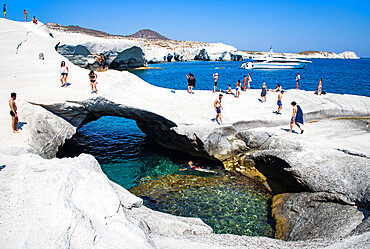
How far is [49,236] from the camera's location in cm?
561

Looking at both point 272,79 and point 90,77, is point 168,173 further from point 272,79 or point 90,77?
point 272,79

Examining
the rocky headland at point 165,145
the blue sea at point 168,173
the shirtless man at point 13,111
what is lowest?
the blue sea at point 168,173

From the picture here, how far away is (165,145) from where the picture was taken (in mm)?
19422

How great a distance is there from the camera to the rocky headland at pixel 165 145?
6.37 meters

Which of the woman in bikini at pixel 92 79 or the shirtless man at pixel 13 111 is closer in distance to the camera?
the shirtless man at pixel 13 111

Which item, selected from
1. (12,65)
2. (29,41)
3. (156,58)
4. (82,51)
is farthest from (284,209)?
(156,58)

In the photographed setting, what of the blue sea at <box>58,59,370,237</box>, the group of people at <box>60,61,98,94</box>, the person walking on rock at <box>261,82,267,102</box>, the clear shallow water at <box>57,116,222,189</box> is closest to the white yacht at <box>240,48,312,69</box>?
the person walking on rock at <box>261,82,267,102</box>

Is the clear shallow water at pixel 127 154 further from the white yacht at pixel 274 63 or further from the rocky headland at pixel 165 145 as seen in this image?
the white yacht at pixel 274 63

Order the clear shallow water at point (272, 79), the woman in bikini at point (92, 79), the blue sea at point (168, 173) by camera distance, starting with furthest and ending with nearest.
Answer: the clear shallow water at point (272, 79) < the woman in bikini at point (92, 79) < the blue sea at point (168, 173)

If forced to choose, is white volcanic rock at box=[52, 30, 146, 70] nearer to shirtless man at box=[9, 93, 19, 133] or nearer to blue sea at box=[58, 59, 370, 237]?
blue sea at box=[58, 59, 370, 237]

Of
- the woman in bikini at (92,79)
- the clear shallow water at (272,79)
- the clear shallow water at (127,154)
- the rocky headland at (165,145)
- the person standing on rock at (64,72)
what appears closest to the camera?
the rocky headland at (165,145)

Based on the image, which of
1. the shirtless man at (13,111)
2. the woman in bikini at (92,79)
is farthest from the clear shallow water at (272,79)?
the shirtless man at (13,111)

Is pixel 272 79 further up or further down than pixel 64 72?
further down

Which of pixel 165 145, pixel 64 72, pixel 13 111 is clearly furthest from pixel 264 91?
pixel 13 111
